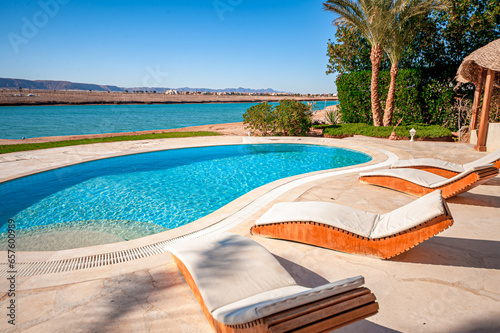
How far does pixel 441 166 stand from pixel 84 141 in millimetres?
14710

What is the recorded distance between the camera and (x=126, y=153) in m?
10.9

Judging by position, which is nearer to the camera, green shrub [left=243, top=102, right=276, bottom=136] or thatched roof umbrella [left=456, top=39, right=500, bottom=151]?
thatched roof umbrella [left=456, top=39, right=500, bottom=151]

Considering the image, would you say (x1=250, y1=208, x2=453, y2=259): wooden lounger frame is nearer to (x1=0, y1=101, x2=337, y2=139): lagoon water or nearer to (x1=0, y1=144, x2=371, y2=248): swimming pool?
(x1=0, y1=144, x2=371, y2=248): swimming pool

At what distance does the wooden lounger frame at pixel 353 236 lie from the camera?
9.45 feet

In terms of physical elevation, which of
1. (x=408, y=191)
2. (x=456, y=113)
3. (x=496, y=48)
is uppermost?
(x=496, y=48)

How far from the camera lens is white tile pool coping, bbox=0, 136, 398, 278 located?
3492mm

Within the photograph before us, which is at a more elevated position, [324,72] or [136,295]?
[324,72]

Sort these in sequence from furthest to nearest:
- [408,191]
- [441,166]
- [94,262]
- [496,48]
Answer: [496,48] → [441,166] → [408,191] → [94,262]

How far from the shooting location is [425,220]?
2.89 meters

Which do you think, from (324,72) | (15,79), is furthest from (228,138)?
(15,79)

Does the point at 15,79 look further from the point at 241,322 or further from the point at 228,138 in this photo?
the point at 241,322

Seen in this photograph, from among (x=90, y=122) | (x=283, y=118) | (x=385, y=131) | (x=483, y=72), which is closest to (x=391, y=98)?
(x=385, y=131)

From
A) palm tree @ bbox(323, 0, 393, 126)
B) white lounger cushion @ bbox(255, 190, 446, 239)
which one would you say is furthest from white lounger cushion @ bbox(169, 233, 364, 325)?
palm tree @ bbox(323, 0, 393, 126)

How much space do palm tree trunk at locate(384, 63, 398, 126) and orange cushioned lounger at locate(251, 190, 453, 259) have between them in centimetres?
1374
